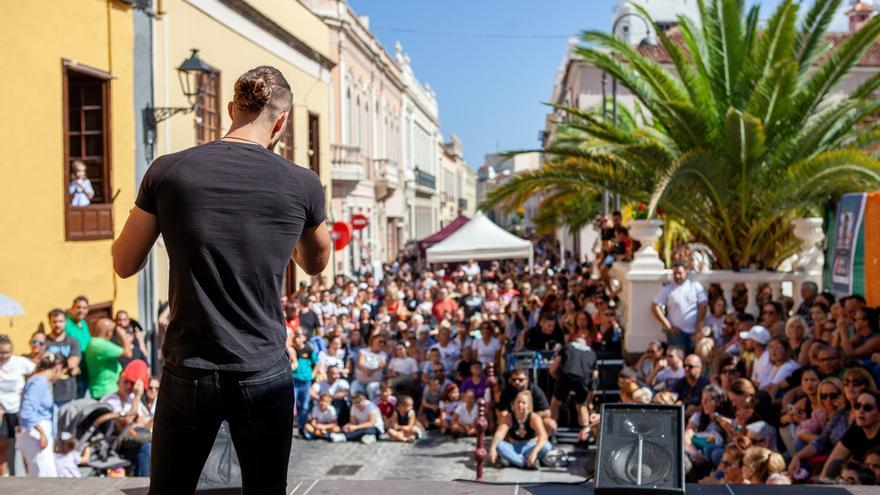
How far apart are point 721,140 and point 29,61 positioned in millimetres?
8201

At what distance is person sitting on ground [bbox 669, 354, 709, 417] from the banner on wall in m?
2.30

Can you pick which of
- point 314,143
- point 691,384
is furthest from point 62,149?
point 314,143

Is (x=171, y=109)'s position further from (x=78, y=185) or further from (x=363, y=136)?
(x=363, y=136)

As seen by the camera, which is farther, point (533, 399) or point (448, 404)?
point (448, 404)

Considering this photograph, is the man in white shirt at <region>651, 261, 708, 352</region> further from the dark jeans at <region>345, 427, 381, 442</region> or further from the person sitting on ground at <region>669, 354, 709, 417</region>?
the dark jeans at <region>345, 427, 381, 442</region>

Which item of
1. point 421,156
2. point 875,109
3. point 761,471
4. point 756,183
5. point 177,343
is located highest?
point 421,156

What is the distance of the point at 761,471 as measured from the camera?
6730 millimetres

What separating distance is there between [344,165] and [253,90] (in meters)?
25.5

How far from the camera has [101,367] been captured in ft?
30.7

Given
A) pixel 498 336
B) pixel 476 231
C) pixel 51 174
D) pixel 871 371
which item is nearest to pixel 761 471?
pixel 871 371

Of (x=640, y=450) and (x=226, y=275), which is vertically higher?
(x=226, y=275)

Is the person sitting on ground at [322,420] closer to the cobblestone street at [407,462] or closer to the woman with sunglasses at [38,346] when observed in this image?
the cobblestone street at [407,462]

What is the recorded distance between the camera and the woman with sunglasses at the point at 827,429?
6.68m

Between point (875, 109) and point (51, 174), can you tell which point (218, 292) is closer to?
point (51, 174)
